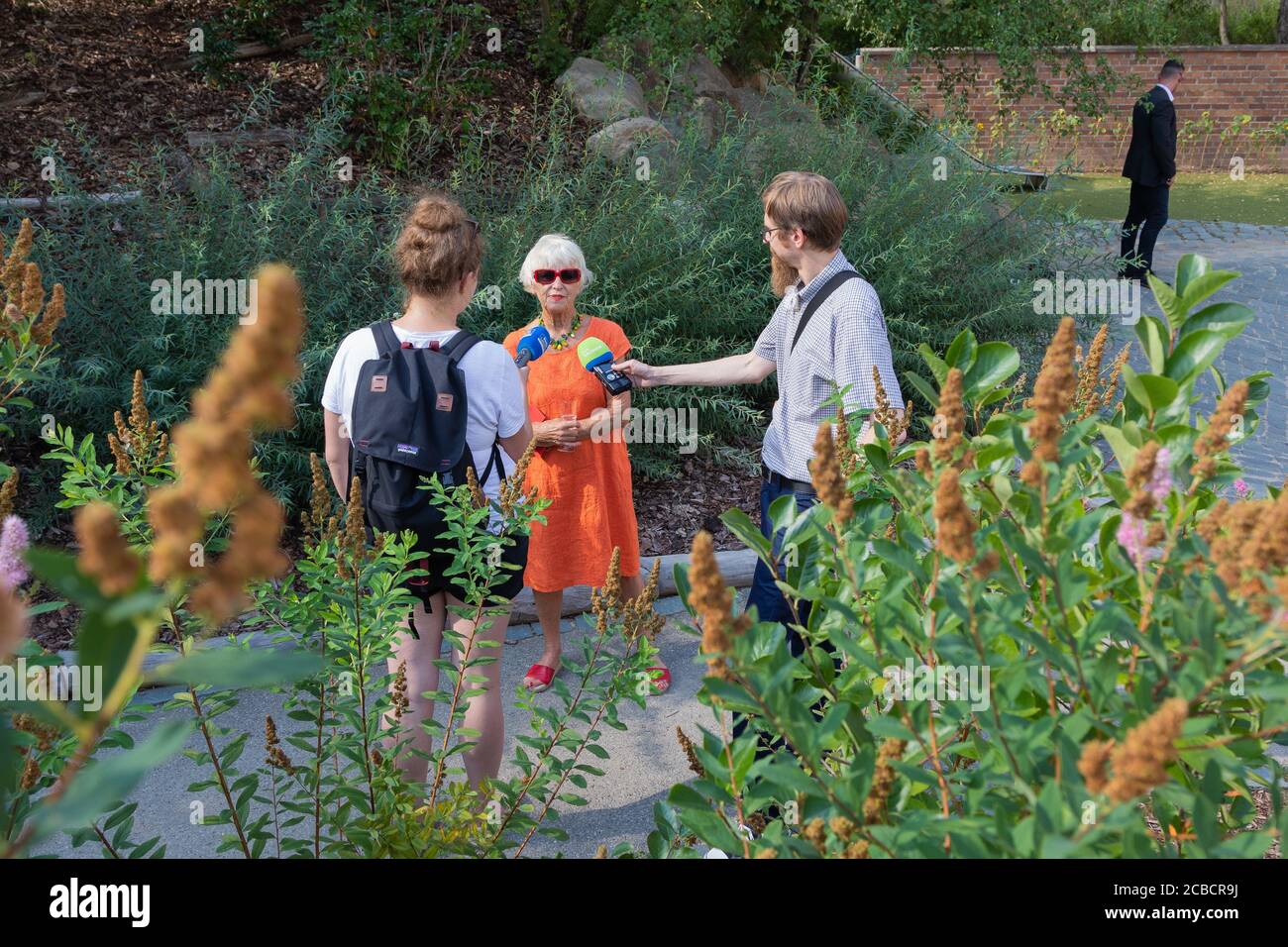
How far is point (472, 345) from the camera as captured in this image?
3340 mm

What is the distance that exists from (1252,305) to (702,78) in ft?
19.5

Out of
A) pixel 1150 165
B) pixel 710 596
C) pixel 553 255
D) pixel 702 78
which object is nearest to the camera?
pixel 710 596

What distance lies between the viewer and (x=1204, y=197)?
1759cm

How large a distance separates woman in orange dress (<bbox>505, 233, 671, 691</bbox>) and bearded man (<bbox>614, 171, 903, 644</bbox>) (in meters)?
0.82

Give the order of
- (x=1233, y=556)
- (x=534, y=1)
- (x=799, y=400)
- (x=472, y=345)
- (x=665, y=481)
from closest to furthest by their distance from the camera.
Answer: (x=1233, y=556) → (x=472, y=345) → (x=799, y=400) → (x=665, y=481) → (x=534, y=1)

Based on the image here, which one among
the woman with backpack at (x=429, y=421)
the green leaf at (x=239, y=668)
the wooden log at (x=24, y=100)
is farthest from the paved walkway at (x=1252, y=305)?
the wooden log at (x=24, y=100)

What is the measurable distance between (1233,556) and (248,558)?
39.3 inches

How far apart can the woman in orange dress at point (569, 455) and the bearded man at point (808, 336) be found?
2.69ft

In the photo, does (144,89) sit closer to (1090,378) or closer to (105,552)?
(1090,378)

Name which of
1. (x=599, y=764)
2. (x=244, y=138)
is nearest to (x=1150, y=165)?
(x=244, y=138)

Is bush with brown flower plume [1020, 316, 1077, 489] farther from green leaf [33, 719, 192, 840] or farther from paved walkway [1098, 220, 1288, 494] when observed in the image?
paved walkway [1098, 220, 1288, 494]

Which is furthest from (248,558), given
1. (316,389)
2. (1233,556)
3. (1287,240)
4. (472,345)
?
(1287,240)

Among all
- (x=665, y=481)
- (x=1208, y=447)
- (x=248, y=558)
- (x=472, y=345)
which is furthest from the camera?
(x=665, y=481)
